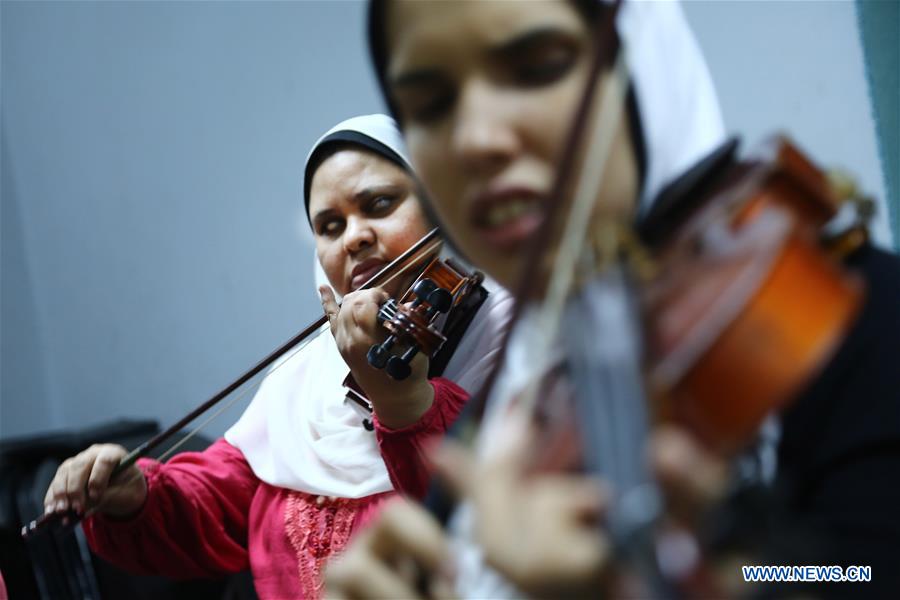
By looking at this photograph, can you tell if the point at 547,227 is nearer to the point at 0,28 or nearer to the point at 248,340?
the point at 248,340

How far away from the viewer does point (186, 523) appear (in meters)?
1.19

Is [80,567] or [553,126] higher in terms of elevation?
[553,126]

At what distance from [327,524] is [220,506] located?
0.20 metres

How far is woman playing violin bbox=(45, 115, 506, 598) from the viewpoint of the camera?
39.3 inches

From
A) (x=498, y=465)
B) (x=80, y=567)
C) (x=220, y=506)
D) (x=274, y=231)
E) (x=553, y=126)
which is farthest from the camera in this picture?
(x=274, y=231)

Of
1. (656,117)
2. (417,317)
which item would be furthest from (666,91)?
(417,317)

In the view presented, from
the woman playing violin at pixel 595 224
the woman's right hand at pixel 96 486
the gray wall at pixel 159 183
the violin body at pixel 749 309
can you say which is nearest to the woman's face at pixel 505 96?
the woman playing violin at pixel 595 224

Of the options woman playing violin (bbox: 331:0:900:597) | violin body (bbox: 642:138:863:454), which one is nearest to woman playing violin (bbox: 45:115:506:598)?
woman playing violin (bbox: 331:0:900:597)

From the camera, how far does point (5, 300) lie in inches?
97.4

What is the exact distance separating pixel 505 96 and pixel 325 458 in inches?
26.5

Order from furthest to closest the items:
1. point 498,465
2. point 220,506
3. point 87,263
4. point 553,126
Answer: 1. point 87,263
2. point 220,506
3. point 553,126
4. point 498,465

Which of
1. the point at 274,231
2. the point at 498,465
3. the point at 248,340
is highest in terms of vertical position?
the point at 498,465

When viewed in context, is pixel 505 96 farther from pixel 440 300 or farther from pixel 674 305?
pixel 440 300

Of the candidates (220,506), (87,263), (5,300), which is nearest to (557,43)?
(220,506)
